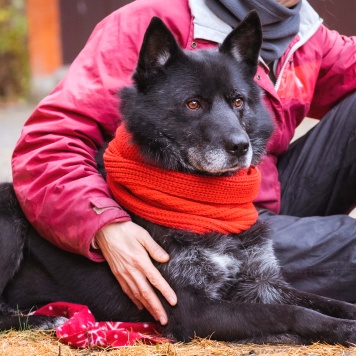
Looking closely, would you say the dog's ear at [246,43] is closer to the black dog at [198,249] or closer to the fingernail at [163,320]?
the black dog at [198,249]

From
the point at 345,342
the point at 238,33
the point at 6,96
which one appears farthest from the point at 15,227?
the point at 6,96

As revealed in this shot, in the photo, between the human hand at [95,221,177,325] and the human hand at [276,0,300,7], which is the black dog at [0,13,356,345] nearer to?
the human hand at [95,221,177,325]

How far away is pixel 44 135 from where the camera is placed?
3.24m

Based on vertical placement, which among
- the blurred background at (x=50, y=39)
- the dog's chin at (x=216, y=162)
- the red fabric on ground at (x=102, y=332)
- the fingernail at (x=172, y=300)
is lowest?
the blurred background at (x=50, y=39)

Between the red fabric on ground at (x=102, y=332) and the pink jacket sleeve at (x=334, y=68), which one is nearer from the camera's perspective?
the red fabric on ground at (x=102, y=332)

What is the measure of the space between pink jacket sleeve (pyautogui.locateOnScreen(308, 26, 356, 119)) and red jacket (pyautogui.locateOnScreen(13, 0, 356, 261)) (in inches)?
6.9

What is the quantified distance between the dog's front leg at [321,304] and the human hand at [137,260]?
0.56 m

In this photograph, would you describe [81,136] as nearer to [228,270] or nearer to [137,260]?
[137,260]

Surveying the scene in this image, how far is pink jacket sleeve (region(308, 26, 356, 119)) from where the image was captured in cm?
396

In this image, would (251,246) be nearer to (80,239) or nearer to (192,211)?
(192,211)

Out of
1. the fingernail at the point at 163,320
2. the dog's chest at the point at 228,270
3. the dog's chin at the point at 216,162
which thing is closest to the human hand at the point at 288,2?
the dog's chin at the point at 216,162

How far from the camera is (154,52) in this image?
3016 millimetres

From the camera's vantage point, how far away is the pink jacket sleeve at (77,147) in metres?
3.04

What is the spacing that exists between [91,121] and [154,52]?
1.59ft
